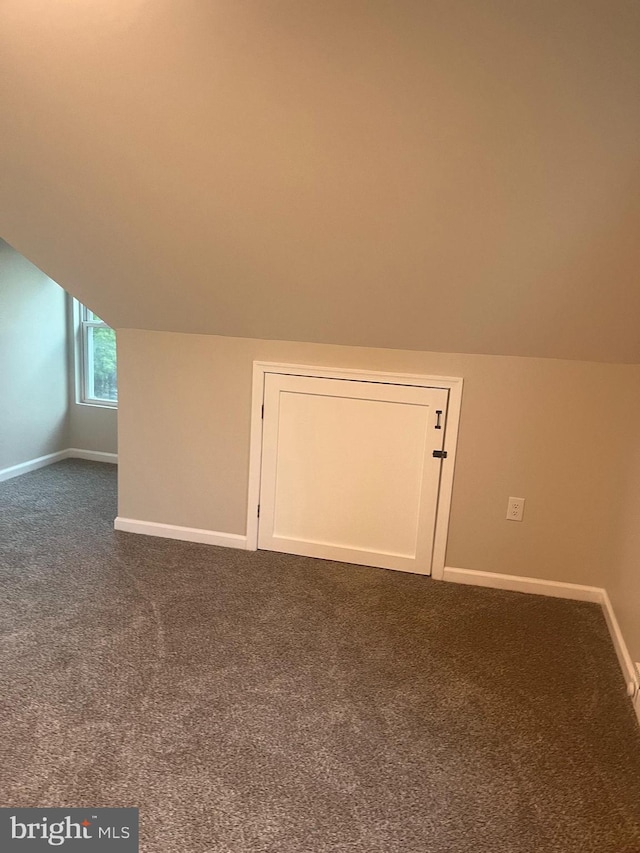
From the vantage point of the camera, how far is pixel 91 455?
15.6 feet

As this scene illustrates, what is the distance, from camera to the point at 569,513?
285 cm

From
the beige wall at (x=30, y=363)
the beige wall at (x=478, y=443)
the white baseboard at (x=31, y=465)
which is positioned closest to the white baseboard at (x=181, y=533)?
the beige wall at (x=478, y=443)

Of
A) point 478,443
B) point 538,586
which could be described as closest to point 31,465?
point 478,443

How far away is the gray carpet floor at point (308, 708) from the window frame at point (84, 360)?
181cm

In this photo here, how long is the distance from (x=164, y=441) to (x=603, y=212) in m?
2.27

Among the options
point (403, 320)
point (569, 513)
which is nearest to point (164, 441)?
point (403, 320)

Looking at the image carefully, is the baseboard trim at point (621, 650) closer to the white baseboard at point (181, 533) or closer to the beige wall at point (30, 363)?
the white baseboard at point (181, 533)

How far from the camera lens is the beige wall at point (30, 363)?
411 cm

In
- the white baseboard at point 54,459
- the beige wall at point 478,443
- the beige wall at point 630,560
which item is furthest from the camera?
the white baseboard at point 54,459

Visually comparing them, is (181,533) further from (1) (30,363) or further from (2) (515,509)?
(1) (30,363)

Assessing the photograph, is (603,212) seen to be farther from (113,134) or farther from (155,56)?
(113,134)

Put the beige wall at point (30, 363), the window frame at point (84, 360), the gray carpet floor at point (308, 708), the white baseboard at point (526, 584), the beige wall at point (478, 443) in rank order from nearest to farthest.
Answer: the gray carpet floor at point (308, 708), the beige wall at point (478, 443), the white baseboard at point (526, 584), the beige wall at point (30, 363), the window frame at point (84, 360)

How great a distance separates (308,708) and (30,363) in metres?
3.27

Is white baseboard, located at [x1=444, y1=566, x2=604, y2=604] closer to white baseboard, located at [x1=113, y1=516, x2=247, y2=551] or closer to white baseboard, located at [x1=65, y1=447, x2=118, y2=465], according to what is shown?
white baseboard, located at [x1=113, y1=516, x2=247, y2=551]
